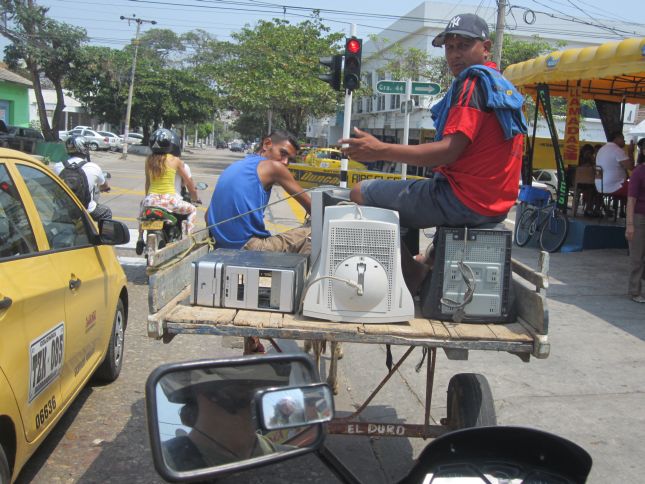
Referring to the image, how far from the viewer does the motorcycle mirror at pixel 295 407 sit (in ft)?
5.41

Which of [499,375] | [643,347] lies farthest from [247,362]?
[643,347]

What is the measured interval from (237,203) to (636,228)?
5.90 metres

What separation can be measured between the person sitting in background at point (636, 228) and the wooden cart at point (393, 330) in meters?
5.45

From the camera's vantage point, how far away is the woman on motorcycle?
861 cm

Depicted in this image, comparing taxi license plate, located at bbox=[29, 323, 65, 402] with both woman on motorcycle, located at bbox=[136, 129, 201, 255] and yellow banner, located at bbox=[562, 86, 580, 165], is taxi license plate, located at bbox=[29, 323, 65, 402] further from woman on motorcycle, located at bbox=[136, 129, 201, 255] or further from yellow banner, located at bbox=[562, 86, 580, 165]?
yellow banner, located at bbox=[562, 86, 580, 165]

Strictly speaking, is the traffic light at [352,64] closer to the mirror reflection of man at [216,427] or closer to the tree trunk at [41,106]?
the mirror reflection of man at [216,427]

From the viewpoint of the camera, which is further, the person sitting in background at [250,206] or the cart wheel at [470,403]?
the person sitting in background at [250,206]

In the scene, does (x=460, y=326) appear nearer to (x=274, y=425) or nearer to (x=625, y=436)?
(x=274, y=425)

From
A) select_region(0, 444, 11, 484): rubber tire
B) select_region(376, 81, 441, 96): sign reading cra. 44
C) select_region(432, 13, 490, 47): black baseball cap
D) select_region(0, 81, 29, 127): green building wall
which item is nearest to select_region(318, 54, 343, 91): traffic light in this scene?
select_region(376, 81, 441, 96): sign reading cra. 44

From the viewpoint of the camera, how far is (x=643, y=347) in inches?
261

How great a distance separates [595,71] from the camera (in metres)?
10.3

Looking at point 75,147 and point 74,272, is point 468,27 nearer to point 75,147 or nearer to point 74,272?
point 74,272

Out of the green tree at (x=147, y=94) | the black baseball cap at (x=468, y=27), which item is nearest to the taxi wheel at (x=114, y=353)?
the black baseball cap at (x=468, y=27)

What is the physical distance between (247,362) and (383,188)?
6.54ft
